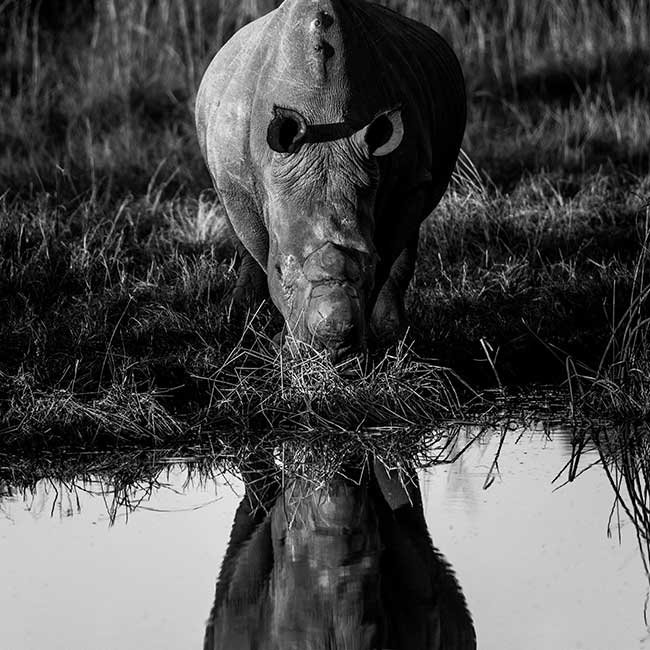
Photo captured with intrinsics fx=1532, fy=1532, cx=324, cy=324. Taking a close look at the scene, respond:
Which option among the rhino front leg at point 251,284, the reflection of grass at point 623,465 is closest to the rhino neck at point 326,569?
the reflection of grass at point 623,465

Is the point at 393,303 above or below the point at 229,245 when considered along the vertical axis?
below

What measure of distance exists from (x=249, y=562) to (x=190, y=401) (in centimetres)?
167

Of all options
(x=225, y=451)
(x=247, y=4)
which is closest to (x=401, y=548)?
(x=225, y=451)

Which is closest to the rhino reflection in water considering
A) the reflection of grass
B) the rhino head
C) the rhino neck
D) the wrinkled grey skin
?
the rhino neck

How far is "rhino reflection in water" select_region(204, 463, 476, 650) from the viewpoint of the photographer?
4012 mm

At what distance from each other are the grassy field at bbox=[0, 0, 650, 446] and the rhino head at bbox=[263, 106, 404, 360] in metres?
0.28

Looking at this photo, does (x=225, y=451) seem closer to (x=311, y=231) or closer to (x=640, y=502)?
(x=311, y=231)

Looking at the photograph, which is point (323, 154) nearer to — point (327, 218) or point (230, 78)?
point (327, 218)

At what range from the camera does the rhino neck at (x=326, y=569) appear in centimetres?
400

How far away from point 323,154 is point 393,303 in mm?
1267

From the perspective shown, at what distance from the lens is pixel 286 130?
579 centimetres

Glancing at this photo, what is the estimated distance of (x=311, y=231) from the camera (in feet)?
→ 18.9

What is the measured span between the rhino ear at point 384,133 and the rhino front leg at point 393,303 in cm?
101

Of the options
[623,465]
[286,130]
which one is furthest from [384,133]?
[623,465]
